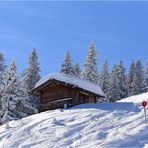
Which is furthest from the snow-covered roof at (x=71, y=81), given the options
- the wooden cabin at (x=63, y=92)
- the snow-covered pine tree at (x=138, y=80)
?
the snow-covered pine tree at (x=138, y=80)

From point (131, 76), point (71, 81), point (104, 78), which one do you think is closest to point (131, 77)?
point (131, 76)

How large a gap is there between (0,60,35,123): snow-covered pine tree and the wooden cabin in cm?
861

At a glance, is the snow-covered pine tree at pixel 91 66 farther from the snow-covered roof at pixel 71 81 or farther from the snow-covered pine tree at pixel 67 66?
the snow-covered roof at pixel 71 81

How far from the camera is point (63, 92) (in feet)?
Result: 116

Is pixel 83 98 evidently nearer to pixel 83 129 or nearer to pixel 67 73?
pixel 83 129

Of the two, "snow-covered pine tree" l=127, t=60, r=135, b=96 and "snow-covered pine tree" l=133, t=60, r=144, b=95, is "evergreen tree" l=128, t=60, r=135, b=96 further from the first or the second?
"snow-covered pine tree" l=133, t=60, r=144, b=95

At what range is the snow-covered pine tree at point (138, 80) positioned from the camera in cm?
6888

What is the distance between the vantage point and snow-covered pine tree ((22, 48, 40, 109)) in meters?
55.1

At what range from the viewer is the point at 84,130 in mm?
22375

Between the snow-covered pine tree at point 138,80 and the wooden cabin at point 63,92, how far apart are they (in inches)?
1281

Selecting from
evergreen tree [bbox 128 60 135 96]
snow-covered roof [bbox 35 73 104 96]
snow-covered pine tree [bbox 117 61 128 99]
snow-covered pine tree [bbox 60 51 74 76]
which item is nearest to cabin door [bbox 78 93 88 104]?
snow-covered roof [bbox 35 73 104 96]

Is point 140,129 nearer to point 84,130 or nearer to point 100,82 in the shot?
point 84,130

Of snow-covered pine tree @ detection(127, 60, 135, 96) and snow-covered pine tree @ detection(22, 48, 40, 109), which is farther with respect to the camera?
snow-covered pine tree @ detection(127, 60, 135, 96)

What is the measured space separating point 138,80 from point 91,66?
1138 cm
